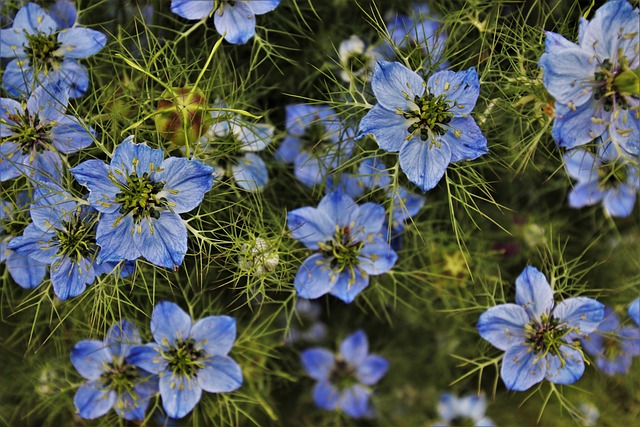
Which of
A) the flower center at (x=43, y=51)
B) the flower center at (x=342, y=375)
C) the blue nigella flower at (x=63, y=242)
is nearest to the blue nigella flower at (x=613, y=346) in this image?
the flower center at (x=342, y=375)

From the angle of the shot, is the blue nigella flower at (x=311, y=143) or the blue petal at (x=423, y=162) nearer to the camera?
the blue petal at (x=423, y=162)

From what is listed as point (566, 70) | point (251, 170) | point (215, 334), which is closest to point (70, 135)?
point (251, 170)

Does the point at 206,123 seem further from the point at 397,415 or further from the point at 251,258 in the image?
the point at 397,415

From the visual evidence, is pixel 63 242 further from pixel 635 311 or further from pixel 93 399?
pixel 635 311

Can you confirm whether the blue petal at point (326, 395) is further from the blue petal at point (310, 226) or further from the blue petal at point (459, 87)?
the blue petal at point (459, 87)

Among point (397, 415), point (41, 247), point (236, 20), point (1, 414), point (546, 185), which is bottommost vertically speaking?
point (397, 415)

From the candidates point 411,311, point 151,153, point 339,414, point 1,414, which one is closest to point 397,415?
point 339,414
